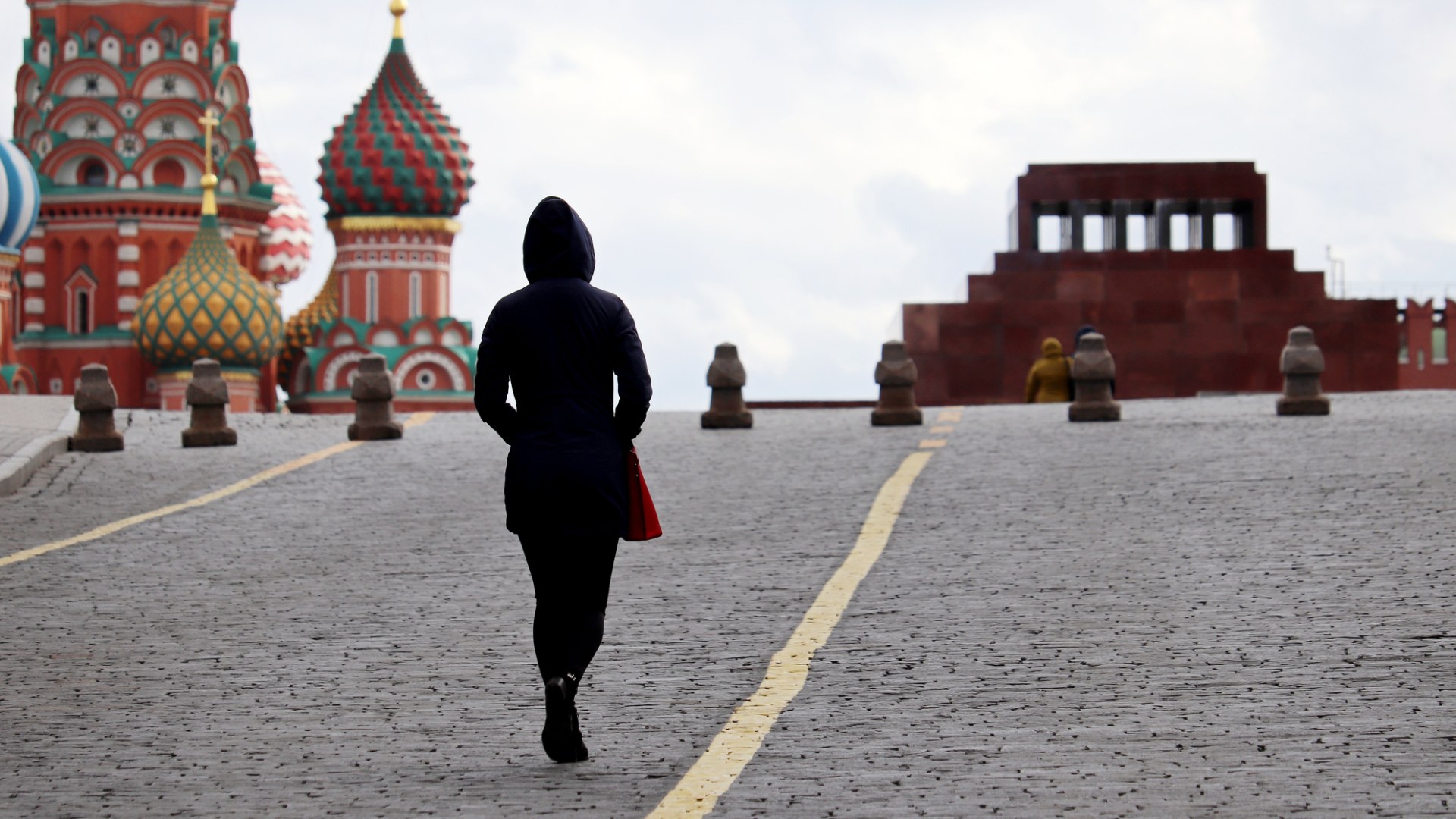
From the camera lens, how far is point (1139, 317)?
46.7m

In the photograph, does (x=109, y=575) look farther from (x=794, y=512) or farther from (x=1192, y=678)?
(x=1192, y=678)

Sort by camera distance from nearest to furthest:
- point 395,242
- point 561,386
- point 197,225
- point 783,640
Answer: point 561,386
point 783,640
point 197,225
point 395,242

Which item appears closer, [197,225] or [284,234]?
[197,225]

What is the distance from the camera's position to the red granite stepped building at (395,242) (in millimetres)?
90062

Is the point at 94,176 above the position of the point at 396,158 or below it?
below

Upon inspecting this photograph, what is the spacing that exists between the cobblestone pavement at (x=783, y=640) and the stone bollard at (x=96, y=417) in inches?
160

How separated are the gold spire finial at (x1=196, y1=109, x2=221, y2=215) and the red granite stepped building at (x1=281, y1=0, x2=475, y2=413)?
5.68 meters

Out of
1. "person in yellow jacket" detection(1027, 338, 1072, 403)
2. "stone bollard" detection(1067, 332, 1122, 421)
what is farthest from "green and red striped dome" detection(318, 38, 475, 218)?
"stone bollard" detection(1067, 332, 1122, 421)

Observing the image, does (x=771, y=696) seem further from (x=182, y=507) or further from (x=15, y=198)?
(x=15, y=198)

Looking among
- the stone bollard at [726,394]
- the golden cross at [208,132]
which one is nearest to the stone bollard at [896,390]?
the stone bollard at [726,394]

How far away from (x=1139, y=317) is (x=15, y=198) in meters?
41.6

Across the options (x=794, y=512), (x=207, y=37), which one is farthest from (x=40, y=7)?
(x=794, y=512)

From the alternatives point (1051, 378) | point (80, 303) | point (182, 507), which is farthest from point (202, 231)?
point (182, 507)

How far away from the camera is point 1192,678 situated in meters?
9.10
